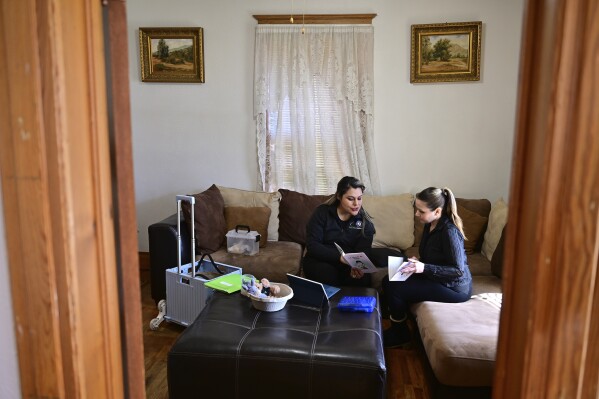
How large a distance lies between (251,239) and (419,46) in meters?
2.07

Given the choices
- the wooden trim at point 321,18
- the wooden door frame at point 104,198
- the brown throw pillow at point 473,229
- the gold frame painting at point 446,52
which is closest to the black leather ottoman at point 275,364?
the wooden door frame at point 104,198

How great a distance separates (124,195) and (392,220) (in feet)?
10.4

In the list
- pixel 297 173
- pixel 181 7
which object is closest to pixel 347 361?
pixel 297 173

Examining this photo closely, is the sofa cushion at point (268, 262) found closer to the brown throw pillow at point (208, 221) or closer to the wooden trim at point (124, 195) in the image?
the brown throw pillow at point (208, 221)

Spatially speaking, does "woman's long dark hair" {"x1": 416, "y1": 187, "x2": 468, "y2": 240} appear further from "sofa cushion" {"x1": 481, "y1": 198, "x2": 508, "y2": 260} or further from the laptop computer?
"sofa cushion" {"x1": 481, "y1": 198, "x2": 508, "y2": 260}

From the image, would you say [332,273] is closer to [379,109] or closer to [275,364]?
[275,364]

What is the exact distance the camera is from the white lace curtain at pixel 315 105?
4.02 meters

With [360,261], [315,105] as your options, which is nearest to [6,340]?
[360,261]

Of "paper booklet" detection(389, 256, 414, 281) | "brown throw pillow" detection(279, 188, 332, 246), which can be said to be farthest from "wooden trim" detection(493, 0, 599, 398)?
"brown throw pillow" detection(279, 188, 332, 246)

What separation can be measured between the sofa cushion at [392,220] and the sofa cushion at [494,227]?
553 millimetres

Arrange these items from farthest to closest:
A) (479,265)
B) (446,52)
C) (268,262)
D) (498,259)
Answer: (446,52)
(268,262)
(479,265)
(498,259)

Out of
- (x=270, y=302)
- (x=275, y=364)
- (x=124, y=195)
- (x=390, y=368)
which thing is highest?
(x=124, y=195)

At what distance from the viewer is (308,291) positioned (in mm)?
2629

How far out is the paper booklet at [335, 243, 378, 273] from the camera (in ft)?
9.87
